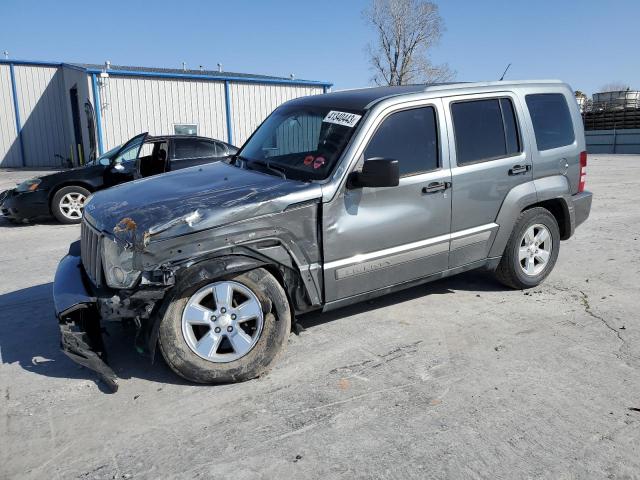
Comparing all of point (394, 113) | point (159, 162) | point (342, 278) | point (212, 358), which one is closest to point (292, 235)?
point (342, 278)

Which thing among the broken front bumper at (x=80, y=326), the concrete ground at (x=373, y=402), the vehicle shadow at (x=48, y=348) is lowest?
the concrete ground at (x=373, y=402)

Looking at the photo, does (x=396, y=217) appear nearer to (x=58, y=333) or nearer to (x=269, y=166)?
(x=269, y=166)

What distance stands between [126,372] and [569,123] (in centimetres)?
473

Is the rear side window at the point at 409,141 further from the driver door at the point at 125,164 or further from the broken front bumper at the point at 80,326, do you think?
the driver door at the point at 125,164

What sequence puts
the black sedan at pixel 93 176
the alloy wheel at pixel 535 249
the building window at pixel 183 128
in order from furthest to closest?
the building window at pixel 183 128
the black sedan at pixel 93 176
the alloy wheel at pixel 535 249

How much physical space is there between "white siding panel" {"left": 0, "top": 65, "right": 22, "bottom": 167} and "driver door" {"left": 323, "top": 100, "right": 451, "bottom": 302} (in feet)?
85.2

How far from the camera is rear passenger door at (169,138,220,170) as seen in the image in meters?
9.79

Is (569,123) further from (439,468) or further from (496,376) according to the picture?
(439,468)

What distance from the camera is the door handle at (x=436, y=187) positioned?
4.34 meters

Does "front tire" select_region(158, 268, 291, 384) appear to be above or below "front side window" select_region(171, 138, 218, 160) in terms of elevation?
below

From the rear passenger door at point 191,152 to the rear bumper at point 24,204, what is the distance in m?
2.29

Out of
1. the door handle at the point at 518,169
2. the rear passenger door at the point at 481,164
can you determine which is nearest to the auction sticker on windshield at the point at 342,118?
the rear passenger door at the point at 481,164

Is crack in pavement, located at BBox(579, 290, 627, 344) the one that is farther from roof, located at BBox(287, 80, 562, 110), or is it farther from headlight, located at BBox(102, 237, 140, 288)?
headlight, located at BBox(102, 237, 140, 288)

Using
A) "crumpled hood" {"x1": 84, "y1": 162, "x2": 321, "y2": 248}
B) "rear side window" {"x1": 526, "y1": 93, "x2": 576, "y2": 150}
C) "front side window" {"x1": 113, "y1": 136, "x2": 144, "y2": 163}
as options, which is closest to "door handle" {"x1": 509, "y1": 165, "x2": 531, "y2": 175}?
"rear side window" {"x1": 526, "y1": 93, "x2": 576, "y2": 150}
